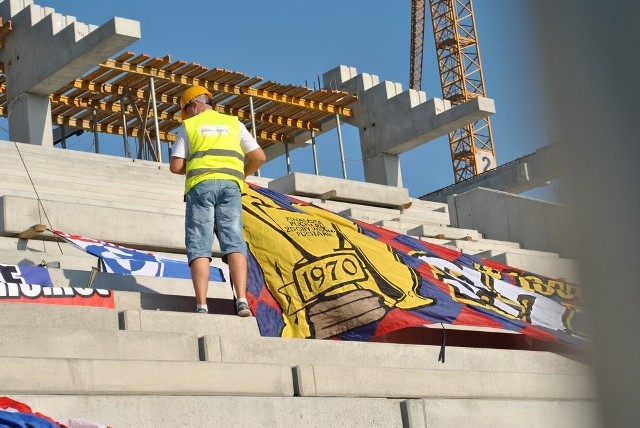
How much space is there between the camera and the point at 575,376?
1.46m

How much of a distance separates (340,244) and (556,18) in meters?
6.94

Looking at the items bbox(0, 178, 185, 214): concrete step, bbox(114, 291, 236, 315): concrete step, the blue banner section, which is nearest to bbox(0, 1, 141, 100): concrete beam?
bbox(0, 178, 185, 214): concrete step

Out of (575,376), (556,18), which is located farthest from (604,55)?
(575,376)

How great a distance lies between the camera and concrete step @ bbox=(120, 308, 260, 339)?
19.9 feet

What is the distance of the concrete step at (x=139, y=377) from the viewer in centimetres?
475

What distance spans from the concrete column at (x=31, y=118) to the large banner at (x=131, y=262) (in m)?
12.9

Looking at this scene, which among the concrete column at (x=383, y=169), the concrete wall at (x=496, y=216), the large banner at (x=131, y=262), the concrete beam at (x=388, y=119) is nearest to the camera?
the large banner at (x=131, y=262)

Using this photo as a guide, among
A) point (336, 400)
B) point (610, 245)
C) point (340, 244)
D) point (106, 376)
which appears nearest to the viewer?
point (610, 245)

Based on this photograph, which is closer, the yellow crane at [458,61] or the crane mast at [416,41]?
the yellow crane at [458,61]

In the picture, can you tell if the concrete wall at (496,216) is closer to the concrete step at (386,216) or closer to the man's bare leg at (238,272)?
the concrete step at (386,216)

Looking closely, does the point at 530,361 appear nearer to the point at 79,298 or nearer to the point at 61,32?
the point at 79,298

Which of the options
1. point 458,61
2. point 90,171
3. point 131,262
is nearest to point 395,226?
point 90,171

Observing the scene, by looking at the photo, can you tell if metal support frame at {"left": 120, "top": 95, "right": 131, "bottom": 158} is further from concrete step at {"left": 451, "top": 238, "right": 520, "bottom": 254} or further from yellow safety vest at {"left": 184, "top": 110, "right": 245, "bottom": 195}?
yellow safety vest at {"left": 184, "top": 110, "right": 245, "bottom": 195}

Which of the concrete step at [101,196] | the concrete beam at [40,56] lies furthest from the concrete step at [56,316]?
the concrete beam at [40,56]
